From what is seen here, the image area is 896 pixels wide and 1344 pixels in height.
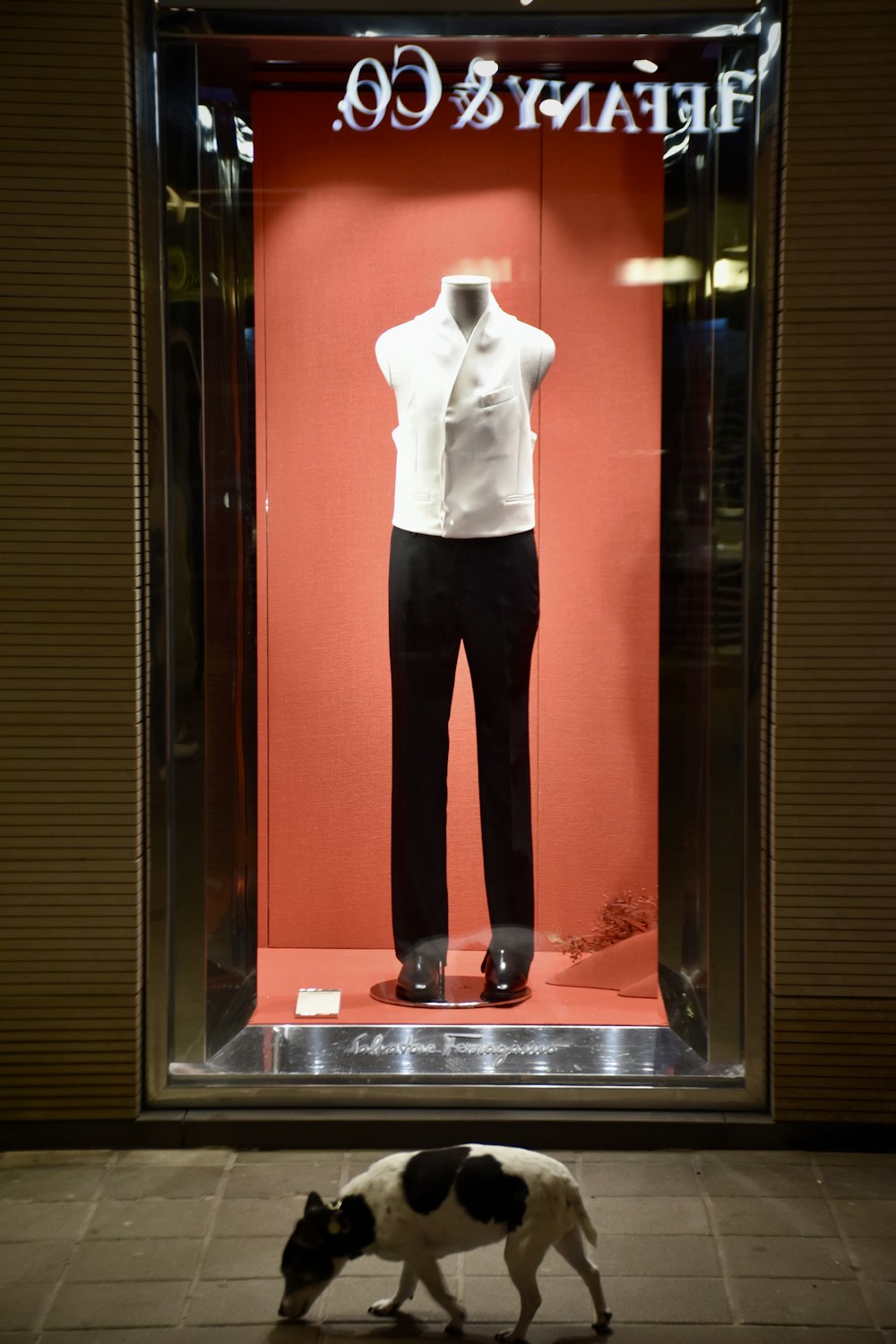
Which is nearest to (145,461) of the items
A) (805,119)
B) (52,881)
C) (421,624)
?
(421,624)

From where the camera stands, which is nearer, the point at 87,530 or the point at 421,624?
the point at 87,530

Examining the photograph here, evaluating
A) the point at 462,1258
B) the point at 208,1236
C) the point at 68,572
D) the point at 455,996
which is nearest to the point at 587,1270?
the point at 462,1258

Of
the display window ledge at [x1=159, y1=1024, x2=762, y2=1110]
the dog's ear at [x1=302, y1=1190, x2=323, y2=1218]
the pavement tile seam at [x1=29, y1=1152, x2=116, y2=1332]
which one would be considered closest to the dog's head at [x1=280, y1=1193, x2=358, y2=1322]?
the dog's ear at [x1=302, y1=1190, x2=323, y2=1218]

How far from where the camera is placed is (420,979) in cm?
329

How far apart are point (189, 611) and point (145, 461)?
362 mm

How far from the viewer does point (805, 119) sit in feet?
9.24

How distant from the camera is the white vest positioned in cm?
310

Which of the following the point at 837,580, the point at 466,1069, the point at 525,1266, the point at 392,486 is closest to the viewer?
the point at 525,1266

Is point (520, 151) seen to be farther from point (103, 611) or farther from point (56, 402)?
point (103, 611)

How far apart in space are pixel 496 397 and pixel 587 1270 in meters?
1.92

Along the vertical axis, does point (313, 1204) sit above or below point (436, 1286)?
above

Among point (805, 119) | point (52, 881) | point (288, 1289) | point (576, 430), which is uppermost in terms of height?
point (805, 119)

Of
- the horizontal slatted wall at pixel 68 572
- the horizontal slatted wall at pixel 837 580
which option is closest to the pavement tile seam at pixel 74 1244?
the horizontal slatted wall at pixel 68 572

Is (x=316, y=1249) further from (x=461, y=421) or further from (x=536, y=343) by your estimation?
(x=536, y=343)
